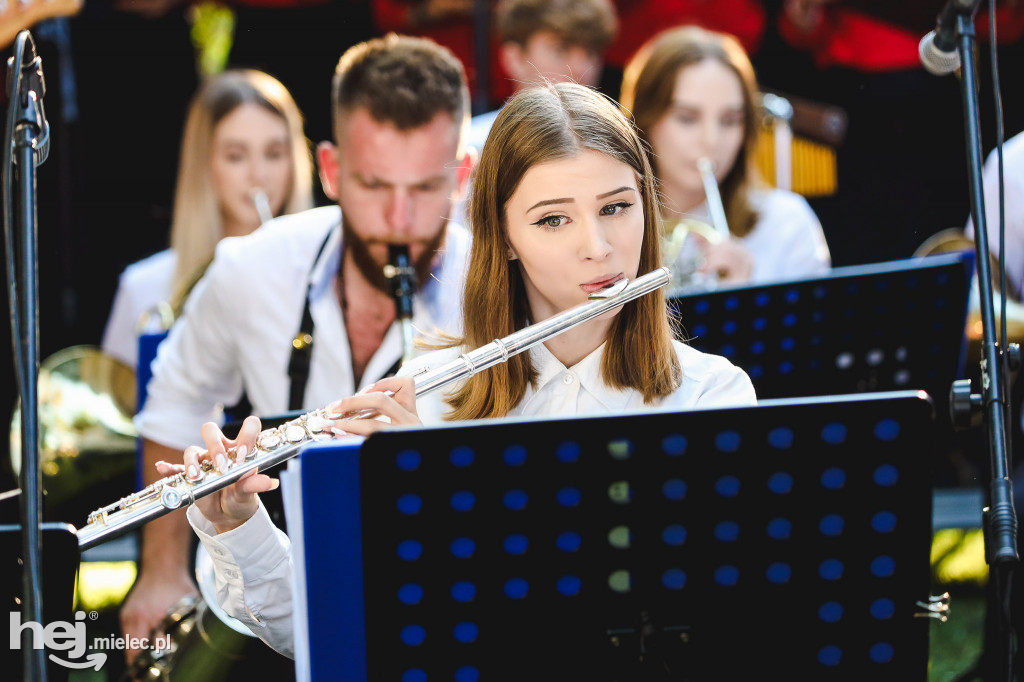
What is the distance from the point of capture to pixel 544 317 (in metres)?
1.83

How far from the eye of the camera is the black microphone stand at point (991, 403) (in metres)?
1.41

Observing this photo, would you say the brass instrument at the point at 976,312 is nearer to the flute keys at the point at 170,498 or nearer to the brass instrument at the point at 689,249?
the brass instrument at the point at 689,249

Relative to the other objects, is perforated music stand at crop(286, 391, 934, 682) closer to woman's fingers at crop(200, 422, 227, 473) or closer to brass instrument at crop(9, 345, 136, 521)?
woman's fingers at crop(200, 422, 227, 473)

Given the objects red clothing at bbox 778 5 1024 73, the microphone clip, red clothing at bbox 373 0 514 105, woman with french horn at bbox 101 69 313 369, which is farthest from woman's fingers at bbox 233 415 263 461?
red clothing at bbox 778 5 1024 73

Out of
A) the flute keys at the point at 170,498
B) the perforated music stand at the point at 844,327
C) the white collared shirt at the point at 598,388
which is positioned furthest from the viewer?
the perforated music stand at the point at 844,327

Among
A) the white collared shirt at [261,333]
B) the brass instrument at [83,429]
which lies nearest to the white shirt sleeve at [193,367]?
the white collared shirt at [261,333]

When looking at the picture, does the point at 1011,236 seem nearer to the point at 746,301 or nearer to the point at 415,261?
the point at 746,301

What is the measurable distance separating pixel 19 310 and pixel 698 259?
7.07ft

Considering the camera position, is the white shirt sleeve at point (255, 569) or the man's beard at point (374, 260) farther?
the man's beard at point (374, 260)

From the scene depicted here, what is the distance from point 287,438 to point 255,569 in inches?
8.7

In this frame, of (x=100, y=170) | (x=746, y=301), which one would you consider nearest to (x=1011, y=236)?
(x=746, y=301)

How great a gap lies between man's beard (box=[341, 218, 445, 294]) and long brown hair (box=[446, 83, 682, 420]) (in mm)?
729

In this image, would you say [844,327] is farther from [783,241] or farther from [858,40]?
[858,40]

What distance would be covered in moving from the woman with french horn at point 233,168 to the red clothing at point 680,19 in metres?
1.74
